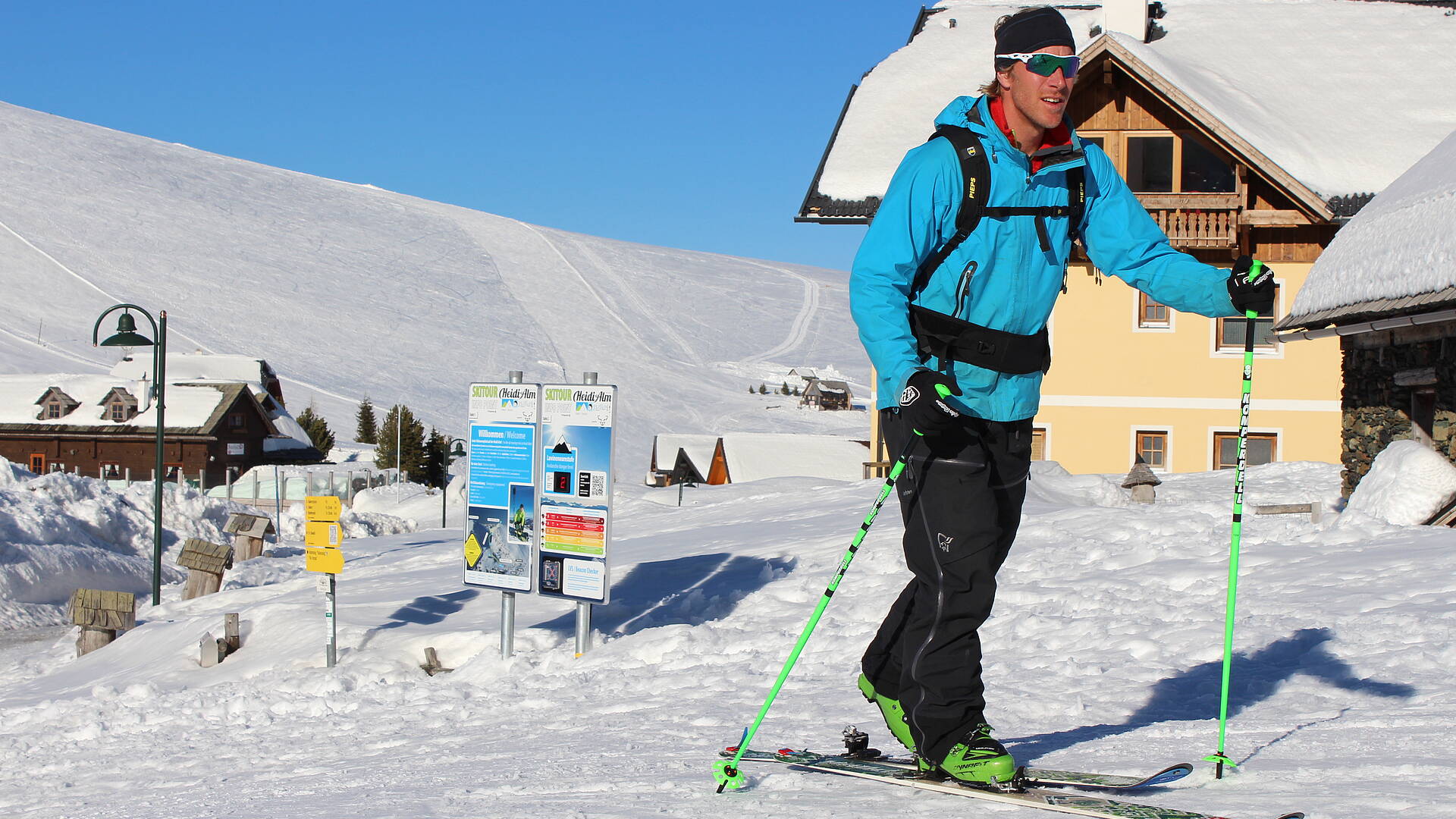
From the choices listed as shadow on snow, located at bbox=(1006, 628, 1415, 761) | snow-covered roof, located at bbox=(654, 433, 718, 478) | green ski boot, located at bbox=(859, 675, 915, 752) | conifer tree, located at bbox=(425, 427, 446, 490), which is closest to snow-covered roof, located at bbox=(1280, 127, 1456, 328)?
shadow on snow, located at bbox=(1006, 628, 1415, 761)

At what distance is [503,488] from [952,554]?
5.88 meters

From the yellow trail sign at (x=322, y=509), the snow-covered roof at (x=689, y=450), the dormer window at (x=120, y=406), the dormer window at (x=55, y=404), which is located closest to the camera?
the yellow trail sign at (x=322, y=509)

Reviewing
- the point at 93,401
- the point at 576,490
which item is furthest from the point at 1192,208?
the point at 93,401

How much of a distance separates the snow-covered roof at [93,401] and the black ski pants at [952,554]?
2087 inches

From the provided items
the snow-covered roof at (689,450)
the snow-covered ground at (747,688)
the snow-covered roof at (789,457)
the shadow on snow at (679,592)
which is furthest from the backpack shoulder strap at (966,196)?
the snow-covered roof at (689,450)

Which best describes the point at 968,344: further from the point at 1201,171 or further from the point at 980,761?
the point at 1201,171

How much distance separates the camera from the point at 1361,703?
483 centimetres

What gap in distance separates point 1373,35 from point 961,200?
1083 inches

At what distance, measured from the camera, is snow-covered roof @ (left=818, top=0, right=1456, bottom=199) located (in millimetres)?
22438

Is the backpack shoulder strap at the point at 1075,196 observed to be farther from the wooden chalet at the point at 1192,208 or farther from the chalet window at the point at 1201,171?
the chalet window at the point at 1201,171

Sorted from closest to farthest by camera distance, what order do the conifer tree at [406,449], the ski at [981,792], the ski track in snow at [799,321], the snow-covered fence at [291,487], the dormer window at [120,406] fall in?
the ski at [981,792] < the snow-covered fence at [291,487] < the dormer window at [120,406] < the conifer tree at [406,449] < the ski track in snow at [799,321]

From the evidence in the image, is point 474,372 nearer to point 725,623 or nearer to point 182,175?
point 182,175

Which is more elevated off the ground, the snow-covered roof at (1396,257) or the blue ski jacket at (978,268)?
the snow-covered roof at (1396,257)

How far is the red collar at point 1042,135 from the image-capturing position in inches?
143
